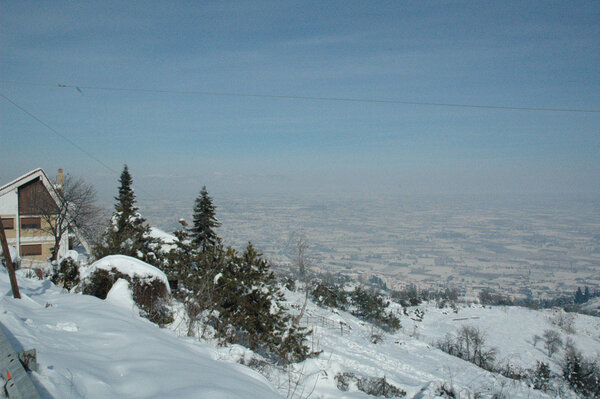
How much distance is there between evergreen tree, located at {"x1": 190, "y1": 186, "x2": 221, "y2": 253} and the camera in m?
20.0

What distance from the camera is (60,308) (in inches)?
247

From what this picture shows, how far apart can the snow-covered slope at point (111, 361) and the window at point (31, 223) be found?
25630 mm

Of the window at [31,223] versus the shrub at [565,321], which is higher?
the window at [31,223]

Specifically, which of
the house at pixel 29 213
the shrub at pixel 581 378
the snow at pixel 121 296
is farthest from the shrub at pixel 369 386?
the house at pixel 29 213

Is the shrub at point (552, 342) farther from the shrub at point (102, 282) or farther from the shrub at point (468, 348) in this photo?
the shrub at point (102, 282)

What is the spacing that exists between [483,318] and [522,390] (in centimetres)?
3014

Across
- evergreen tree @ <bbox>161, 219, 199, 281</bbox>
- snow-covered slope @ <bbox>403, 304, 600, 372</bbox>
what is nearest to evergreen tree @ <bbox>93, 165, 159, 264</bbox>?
evergreen tree @ <bbox>161, 219, 199, 281</bbox>

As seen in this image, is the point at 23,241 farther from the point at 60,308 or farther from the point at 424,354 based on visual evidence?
the point at 424,354

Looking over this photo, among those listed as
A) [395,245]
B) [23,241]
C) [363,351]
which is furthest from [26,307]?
[395,245]

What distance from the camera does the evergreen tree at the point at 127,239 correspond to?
46.8 ft

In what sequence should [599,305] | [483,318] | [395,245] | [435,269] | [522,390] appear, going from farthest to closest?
[395,245] → [435,269] → [599,305] → [483,318] → [522,390]

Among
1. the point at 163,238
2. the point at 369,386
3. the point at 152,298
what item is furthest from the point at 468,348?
the point at 152,298

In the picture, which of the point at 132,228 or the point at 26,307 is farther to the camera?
the point at 132,228

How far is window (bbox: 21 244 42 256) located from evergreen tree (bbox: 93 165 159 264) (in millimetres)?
15057
